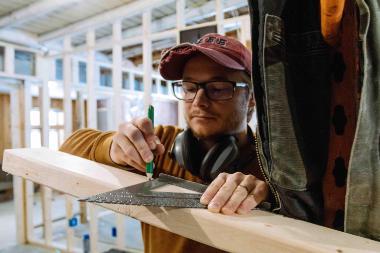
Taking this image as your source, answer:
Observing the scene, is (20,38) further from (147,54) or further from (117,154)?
(117,154)

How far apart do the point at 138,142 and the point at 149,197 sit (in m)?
0.23

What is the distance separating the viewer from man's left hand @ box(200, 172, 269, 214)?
0.47m

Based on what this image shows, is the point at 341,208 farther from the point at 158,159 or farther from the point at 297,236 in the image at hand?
the point at 158,159

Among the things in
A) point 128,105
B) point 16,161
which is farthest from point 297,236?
point 128,105

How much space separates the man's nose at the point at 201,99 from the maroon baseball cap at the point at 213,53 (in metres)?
0.13

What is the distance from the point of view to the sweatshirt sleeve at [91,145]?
935mm

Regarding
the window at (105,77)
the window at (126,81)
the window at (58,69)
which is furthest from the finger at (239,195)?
the window at (105,77)

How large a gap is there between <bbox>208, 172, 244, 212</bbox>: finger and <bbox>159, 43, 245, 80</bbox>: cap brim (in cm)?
48

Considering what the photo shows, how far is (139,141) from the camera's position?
683 millimetres

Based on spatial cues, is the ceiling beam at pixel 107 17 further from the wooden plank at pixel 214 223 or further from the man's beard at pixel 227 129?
the wooden plank at pixel 214 223

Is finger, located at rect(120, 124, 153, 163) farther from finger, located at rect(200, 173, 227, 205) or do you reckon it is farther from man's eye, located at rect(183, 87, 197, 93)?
man's eye, located at rect(183, 87, 197, 93)

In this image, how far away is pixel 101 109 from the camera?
561 cm

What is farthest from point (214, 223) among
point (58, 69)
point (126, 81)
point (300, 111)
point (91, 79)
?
point (126, 81)

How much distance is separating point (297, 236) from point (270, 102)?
18 cm
